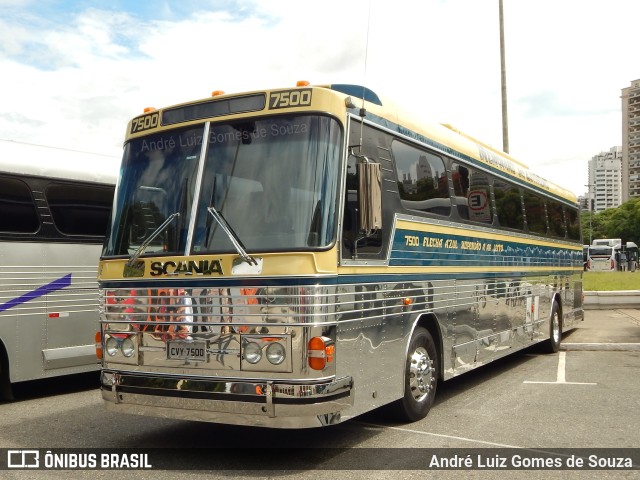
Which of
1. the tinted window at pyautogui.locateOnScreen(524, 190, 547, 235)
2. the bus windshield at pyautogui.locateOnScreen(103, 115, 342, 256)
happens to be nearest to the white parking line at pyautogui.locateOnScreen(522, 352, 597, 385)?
the tinted window at pyautogui.locateOnScreen(524, 190, 547, 235)

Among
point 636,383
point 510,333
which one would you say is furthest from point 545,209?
point 636,383

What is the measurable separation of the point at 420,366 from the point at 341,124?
2793 mm

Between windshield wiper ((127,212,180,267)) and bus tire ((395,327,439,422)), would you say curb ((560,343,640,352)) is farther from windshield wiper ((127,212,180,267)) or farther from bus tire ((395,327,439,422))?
windshield wiper ((127,212,180,267))

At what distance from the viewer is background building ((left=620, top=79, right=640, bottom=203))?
156125 millimetres

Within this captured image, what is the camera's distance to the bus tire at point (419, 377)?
23.6 feet

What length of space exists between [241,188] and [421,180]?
252cm

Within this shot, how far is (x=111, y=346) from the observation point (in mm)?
6410

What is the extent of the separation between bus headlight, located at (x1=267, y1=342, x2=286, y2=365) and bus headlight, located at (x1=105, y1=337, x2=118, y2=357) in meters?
1.63

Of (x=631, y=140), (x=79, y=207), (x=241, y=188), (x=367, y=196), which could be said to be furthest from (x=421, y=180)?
(x=631, y=140)

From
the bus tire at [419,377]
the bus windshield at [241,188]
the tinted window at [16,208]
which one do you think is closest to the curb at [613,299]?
the bus tire at [419,377]

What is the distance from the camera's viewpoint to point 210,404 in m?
5.68

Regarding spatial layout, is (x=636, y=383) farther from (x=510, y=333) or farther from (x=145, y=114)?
(x=145, y=114)

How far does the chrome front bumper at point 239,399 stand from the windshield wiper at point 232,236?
95 cm

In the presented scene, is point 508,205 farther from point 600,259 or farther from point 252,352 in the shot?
point 600,259
